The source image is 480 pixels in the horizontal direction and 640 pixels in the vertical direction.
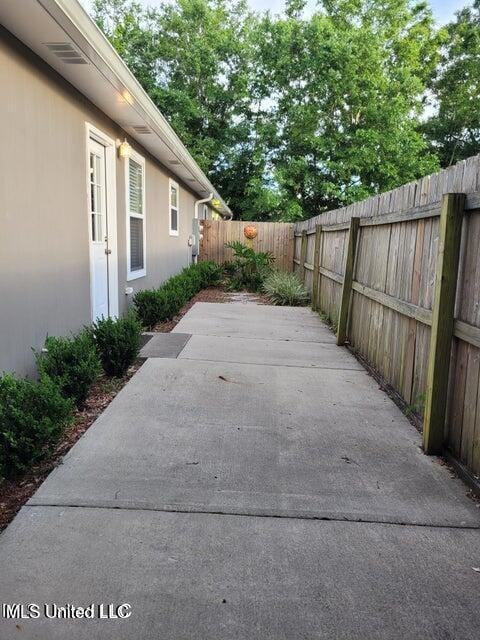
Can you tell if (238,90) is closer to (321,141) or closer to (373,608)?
(321,141)

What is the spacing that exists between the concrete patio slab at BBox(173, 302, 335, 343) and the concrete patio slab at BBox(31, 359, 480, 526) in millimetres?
2472

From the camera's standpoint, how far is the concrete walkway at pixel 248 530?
180cm

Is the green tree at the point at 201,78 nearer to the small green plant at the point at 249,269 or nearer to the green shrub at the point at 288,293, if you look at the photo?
the small green plant at the point at 249,269

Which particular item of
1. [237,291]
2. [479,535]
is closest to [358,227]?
[479,535]

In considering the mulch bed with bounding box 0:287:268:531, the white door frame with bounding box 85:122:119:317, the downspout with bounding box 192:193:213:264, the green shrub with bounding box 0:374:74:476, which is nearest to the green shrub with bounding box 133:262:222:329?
the white door frame with bounding box 85:122:119:317

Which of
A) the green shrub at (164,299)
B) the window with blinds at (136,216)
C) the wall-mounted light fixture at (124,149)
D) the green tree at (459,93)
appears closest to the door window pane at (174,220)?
the green shrub at (164,299)

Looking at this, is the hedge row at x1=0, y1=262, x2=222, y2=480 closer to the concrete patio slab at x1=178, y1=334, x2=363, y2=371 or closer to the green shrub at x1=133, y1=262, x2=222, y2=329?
the concrete patio slab at x1=178, y1=334, x2=363, y2=371

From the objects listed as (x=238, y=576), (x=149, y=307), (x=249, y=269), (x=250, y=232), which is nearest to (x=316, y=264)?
(x=149, y=307)

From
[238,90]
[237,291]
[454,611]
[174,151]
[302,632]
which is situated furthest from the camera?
[238,90]

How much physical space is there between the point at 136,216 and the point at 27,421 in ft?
17.3

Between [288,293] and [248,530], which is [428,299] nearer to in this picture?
[248,530]

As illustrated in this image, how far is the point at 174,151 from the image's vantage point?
799cm

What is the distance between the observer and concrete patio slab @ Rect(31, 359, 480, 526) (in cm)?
257

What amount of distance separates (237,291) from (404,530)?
1108cm
